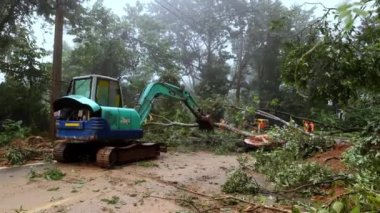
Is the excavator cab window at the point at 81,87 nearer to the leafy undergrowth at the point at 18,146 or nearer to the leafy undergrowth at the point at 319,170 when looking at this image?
the leafy undergrowth at the point at 18,146

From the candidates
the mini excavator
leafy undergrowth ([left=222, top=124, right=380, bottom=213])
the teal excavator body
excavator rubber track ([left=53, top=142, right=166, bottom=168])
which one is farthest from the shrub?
leafy undergrowth ([left=222, top=124, right=380, bottom=213])

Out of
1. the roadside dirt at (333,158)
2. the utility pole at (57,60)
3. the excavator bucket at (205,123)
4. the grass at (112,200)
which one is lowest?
the grass at (112,200)

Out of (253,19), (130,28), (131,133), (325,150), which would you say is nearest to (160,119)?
(131,133)

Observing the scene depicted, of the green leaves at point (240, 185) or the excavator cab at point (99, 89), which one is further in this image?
the excavator cab at point (99, 89)

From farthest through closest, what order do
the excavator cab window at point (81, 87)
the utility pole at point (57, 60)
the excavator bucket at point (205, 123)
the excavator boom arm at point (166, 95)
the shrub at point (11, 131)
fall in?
the utility pole at point (57, 60) < the excavator bucket at point (205, 123) < the shrub at point (11, 131) < the excavator boom arm at point (166, 95) < the excavator cab window at point (81, 87)

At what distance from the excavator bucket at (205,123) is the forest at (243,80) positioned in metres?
0.74

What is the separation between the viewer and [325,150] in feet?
37.0

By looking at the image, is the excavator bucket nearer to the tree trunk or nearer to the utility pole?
the utility pole

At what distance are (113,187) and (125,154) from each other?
2.76 meters

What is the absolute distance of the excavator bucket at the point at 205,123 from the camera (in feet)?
45.9

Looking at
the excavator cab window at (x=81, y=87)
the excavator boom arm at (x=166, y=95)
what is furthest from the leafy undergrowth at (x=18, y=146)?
the excavator boom arm at (x=166, y=95)

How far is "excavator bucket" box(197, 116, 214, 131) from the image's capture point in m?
14.0

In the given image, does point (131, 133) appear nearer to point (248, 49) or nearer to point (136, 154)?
point (136, 154)

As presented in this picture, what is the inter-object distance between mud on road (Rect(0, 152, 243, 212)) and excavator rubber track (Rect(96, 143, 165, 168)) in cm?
24
